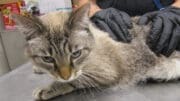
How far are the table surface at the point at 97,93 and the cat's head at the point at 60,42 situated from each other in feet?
0.37

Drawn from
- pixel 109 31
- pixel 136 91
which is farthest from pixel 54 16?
pixel 136 91

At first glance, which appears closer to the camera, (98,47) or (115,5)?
(98,47)

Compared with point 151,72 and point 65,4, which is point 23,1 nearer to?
point 65,4

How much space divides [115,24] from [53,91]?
0.29 metres

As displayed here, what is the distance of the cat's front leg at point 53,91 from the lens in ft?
3.15

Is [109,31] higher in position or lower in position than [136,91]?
higher

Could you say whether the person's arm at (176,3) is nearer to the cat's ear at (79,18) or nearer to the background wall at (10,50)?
the cat's ear at (79,18)

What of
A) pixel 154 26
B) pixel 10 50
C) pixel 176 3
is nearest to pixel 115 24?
→ pixel 154 26

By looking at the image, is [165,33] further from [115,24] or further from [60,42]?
[60,42]

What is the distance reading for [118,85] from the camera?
3.30 ft

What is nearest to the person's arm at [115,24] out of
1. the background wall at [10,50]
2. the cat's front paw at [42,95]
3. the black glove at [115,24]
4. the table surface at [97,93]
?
the black glove at [115,24]

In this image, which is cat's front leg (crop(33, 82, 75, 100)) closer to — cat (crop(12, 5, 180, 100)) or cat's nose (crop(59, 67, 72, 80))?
cat (crop(12, 5, 180, 100))

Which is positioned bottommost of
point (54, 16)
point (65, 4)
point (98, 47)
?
point (65, 4)

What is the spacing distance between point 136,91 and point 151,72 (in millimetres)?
93
